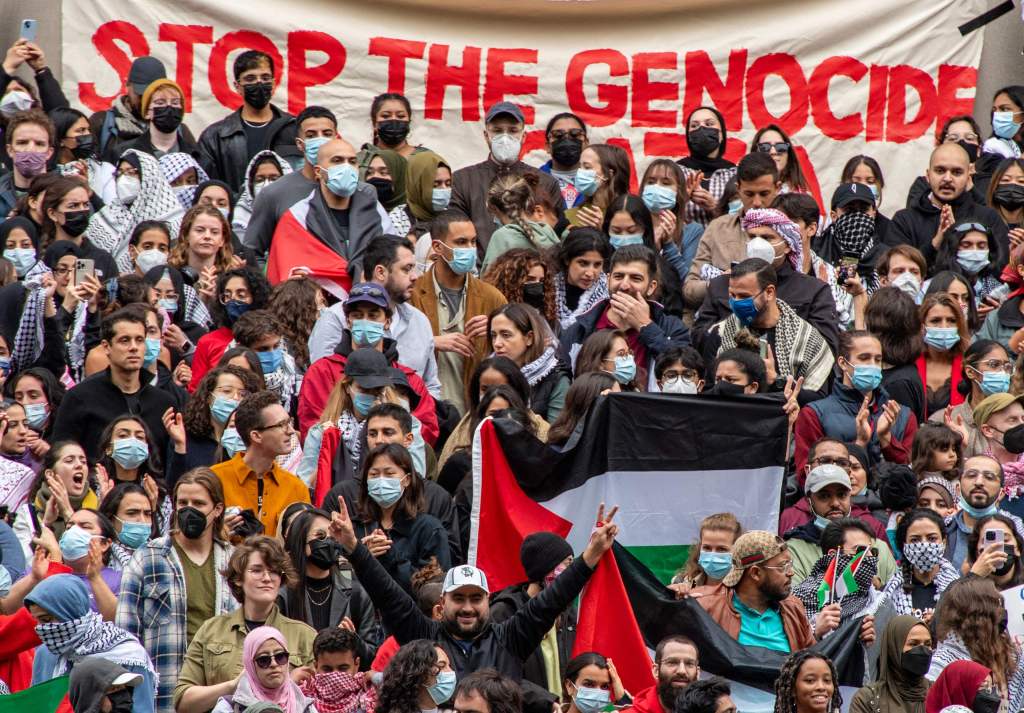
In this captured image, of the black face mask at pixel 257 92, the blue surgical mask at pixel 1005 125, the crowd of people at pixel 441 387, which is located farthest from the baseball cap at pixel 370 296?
the blue surgical mask at pixel 1005 125

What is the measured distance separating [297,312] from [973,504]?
4.11m

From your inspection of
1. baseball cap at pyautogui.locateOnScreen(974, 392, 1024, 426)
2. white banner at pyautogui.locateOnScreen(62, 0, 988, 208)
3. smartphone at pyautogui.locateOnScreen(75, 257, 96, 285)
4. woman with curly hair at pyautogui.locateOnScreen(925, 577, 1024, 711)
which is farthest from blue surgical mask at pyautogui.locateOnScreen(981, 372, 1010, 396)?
smartphone at pyautogui.locateOnScreen(75, 257, 96, 285)

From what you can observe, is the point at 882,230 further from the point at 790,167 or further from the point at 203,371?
the point at 203,371

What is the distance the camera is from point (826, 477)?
14.6 meters

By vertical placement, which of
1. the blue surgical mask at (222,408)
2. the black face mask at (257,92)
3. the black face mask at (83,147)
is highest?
the black face mask at (257,92)

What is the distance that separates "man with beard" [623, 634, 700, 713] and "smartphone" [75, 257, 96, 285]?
5.14 m

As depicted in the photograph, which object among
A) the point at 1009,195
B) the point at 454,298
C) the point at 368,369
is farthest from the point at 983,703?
the point at 1009,195

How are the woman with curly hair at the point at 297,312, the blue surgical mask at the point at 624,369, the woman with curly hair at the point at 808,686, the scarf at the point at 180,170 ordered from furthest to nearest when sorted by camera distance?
the scarf at the point at 180,170
the woman with curly hair at the point at 297,312
the blue surgical mask at the point at 624,369
the woman with curly hair at the point at 808,686

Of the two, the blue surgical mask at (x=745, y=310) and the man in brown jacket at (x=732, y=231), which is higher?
the man in brown jacket at (x=732, y=231)

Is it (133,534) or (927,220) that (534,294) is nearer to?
(927,220)

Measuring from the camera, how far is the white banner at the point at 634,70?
67.1 feet

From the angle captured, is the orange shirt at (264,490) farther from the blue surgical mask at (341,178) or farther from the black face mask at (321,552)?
the blue surgical mask at (341,178)

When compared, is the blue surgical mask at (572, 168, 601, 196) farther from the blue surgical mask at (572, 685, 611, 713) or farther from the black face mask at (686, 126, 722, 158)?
the blue surgical mask at (572, 685, 611, 713)

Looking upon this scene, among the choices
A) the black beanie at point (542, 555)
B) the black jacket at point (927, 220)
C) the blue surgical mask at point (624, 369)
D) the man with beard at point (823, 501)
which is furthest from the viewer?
the black jacket at point (927, 220)
